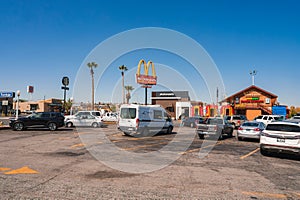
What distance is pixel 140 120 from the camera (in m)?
17.2

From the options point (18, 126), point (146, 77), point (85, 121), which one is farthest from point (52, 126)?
point (146, 77)

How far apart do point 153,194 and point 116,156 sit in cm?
466

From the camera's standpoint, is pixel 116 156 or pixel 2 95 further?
pixel 2 95

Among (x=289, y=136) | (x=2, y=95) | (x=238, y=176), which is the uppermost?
(x=2, y=95)

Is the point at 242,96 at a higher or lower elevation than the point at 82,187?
higher

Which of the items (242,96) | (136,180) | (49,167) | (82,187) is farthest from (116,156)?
(242,96)

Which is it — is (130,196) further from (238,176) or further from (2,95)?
(2,95)

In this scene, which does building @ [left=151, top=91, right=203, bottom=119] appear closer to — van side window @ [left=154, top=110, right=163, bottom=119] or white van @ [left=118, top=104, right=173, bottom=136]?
van side window @ [left=154, top=110, right=163, bottom=119]

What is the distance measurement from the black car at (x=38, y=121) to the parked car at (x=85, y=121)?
346 centimetres

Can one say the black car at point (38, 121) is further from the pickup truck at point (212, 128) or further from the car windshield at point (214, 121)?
the car windshield at point (214, 121)

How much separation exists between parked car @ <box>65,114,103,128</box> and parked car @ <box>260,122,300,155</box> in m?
18.5

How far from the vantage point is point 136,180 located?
649cm

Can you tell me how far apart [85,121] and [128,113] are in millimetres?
9976

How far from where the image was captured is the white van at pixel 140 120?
1712 centimetres
